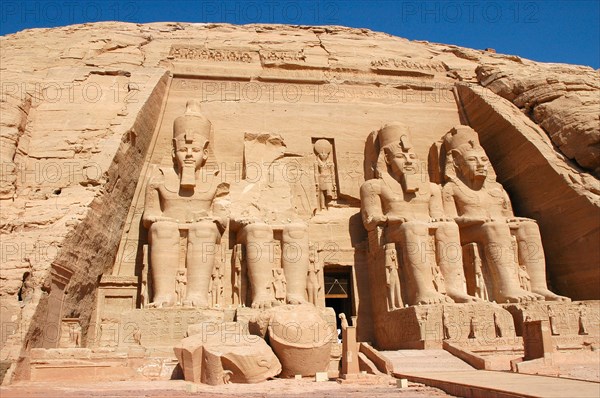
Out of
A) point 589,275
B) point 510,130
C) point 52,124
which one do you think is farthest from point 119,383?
point 510,130

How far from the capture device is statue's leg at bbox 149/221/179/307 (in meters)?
7.90

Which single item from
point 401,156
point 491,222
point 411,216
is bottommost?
point 491,222

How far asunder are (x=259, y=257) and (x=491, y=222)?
345 centimetres

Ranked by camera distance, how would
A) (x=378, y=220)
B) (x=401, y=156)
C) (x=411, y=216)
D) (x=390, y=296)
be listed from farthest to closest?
(x=401, y=156) < (x=411, y=216) < (x=378, y=220) < (x=390, y=296)

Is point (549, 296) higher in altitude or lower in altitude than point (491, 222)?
lower

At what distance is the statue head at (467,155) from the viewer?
30.9 feet

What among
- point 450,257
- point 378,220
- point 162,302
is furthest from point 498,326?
point 162,302

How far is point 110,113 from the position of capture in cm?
876

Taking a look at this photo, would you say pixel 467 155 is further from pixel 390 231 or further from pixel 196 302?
pixel 196 302

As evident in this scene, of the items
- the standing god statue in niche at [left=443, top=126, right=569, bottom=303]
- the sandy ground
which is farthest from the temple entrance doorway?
the sandy ground

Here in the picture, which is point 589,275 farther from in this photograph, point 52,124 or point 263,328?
point 52,124

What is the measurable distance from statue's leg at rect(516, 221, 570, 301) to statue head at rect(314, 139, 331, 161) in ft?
11.0

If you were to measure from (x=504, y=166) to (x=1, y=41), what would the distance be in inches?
360

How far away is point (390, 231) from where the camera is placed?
8.77 meters
